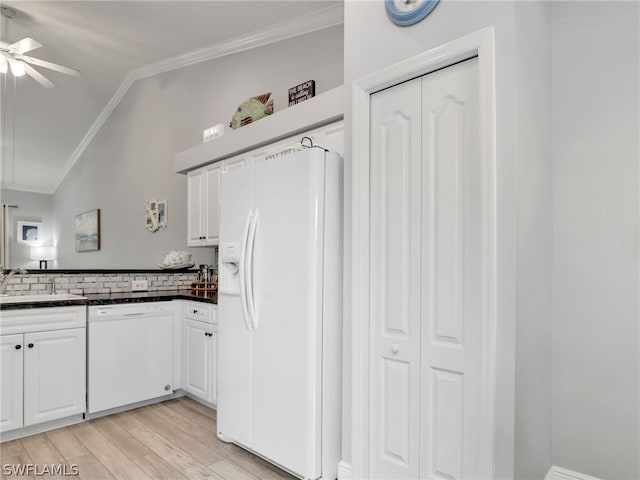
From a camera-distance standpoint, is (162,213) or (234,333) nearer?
(234,333)

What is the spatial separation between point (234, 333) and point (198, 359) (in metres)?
1.02

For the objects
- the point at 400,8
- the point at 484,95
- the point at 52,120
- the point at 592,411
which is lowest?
the point at 592,411

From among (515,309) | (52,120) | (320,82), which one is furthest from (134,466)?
(52,120)

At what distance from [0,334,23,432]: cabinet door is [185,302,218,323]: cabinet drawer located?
1.15m

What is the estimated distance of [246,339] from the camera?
2363 millimetres

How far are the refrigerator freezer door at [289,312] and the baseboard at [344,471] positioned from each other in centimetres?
12

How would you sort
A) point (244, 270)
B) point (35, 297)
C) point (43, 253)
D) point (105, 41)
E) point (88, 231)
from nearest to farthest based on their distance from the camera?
point (244, 270)
point (35, 297)
point (105, 41)
point (88, 231)
point (43, 253)

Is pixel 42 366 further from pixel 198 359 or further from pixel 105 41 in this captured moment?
pixel 105 41

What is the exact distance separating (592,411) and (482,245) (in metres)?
1.07

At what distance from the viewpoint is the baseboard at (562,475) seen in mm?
1932

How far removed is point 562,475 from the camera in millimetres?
1970

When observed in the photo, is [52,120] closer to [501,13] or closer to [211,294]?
[211,294]

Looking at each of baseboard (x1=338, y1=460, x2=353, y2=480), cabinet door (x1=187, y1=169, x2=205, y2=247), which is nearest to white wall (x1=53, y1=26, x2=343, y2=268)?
cabinet door (x1=187, y1=169, x2=205, y2=247)

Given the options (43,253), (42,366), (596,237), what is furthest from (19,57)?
(43,253)
